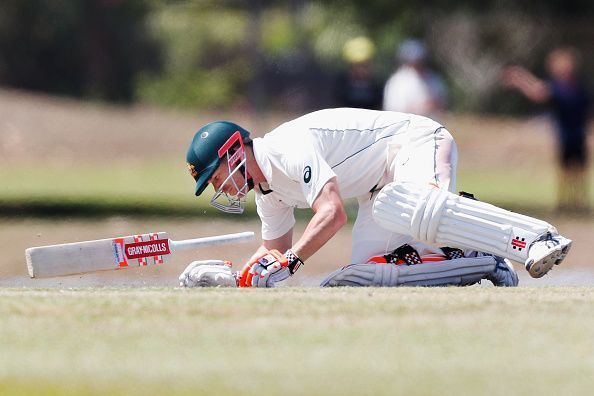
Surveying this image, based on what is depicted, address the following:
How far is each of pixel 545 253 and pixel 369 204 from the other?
4.86 feet

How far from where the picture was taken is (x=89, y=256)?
26.7ft

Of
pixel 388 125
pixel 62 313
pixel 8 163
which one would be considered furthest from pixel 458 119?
pixel 62 313

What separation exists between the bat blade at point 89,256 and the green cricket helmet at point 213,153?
0.66 metres

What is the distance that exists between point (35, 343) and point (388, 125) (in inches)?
125

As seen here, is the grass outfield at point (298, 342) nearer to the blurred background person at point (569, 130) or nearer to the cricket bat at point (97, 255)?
the cricket bat at point (97, 255)

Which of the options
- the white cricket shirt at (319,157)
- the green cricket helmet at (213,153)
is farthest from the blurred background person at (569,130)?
the green cricket helmet at (213,153)

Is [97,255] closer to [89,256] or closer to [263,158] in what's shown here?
[89,256]

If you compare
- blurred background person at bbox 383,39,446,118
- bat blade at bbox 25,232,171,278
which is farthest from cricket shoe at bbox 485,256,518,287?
blurred background person at bbox 383,39,446,118

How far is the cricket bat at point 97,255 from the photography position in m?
8.07

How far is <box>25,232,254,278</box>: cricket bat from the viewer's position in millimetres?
8070

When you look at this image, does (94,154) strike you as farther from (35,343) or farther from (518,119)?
(35,343)

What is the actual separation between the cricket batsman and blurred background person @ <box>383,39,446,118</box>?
303 inches

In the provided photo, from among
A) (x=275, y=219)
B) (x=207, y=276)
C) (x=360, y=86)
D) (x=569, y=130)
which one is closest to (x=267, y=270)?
(x=207, y=276)

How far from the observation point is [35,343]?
5867mm
